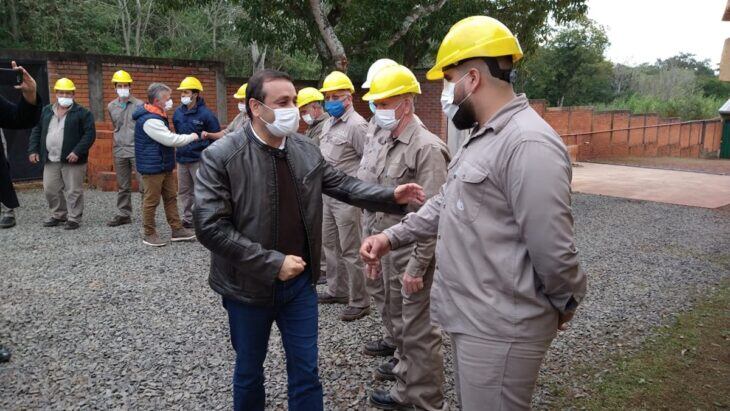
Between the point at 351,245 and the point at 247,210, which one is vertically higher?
the point at 247,210

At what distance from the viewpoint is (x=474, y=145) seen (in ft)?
7.48

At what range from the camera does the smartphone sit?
10.7ft

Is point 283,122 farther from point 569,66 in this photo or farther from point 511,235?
point 569,66

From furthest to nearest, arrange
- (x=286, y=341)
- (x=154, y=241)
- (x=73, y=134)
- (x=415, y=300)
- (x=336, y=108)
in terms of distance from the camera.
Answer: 1. (x=73, y=134)
2. (x=154, y=241)
3. (x=336, y=108)
4. (x=415, y=300)
5. (x=286, y=341)

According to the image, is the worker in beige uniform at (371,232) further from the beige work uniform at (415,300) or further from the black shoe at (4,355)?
the black shoe at (4,355)

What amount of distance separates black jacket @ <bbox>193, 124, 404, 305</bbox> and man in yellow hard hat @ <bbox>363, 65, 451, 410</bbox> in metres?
0.78

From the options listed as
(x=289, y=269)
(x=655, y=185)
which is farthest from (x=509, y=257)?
(x=655, y=185)

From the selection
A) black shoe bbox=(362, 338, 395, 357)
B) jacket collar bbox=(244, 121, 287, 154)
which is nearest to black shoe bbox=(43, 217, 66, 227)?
black shoe bbox=(362, 338, 395, 357)

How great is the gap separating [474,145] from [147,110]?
18.9ft

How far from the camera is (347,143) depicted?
5293 mm

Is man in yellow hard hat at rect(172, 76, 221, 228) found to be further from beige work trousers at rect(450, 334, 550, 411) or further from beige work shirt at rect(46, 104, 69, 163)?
beige work trousers at rect(450, 334, 550, 411)

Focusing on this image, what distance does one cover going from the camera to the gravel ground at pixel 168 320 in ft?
12.5

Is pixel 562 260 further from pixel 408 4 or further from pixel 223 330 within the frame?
pixel 408 4

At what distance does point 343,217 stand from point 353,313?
2.72ft
